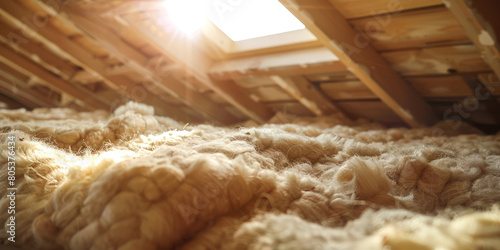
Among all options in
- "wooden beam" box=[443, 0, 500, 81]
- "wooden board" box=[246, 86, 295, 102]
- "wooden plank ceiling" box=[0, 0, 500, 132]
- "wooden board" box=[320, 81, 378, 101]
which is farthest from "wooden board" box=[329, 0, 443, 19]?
"wooden board" box=[246, 86, 295, 102]

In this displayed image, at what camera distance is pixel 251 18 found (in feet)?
6.07

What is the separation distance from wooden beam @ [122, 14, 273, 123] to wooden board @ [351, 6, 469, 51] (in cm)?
107

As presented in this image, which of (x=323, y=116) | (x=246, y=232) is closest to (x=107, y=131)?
(x=246, y=232)

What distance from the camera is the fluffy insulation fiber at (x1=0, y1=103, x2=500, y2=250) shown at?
47 centimetres

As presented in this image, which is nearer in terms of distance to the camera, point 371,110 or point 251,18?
point 251,18

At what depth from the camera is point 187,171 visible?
23.5 inches

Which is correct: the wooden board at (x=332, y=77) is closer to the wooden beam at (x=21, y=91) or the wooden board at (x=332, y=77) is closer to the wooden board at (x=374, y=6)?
the wooden board at (x=374, y=6)

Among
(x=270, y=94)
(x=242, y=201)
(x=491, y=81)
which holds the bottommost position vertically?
(x=242, y=201)

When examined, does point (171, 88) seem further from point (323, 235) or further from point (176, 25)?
point (323, 235)

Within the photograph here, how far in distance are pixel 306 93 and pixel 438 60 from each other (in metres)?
0.78

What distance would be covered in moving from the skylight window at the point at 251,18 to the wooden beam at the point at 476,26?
2.53 feet

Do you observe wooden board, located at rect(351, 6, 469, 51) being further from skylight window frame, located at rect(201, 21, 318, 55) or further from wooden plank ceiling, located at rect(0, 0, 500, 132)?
skylight window frame, located at rect(201, 21, 318, 55)

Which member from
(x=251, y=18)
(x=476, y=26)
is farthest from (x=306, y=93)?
(x=476, y=26)

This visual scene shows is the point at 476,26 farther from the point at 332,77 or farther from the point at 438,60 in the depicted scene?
the point at 332,77
